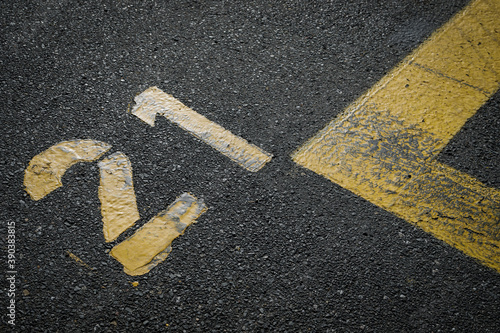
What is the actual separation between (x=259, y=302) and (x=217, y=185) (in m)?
0.72

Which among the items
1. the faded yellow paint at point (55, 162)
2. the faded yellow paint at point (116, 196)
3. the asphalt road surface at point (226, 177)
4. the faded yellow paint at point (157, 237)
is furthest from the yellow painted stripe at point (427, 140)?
the faded yellow paint at point (55, 162)

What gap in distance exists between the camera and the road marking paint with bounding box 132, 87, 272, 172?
2543mm

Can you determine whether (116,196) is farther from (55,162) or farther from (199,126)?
(199,126)

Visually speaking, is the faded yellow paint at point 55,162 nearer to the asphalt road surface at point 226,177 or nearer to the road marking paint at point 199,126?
the asphalt road surface at point 226,177

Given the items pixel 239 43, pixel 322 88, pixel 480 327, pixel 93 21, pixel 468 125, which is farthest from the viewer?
pixel 93 21

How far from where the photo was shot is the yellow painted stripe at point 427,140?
2264 mm

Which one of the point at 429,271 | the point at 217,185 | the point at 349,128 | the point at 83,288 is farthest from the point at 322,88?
the point at 83,288

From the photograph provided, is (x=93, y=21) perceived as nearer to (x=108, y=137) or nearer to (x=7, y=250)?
(x=108, y=137)

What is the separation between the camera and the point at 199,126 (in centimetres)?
270

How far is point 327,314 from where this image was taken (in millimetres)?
1965

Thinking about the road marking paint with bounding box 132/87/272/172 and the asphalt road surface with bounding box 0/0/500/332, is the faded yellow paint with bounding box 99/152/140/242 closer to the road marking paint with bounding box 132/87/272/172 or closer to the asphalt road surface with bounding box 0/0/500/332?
the asphalt road surface with bounding box 0/0/500/332

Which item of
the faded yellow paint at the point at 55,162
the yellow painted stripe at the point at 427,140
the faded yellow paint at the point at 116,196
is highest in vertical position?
the faded yellow paint at the point at 55,162

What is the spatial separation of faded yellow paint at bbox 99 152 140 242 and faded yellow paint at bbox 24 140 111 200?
0.12 m

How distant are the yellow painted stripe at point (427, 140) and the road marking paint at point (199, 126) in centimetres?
27
